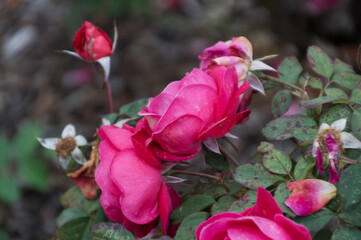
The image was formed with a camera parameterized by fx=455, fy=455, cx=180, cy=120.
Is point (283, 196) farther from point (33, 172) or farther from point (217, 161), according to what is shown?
point (33, 172)

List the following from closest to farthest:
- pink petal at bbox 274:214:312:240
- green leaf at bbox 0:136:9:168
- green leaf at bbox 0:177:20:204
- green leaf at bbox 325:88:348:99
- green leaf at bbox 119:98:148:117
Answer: pink petal at bbox 274:214:312:240 → green leaf at bbox 325:88:348:99 → green leaf at bbox 119:98:148:117 → green leaf at bbox 0:177:20:204 → green leaf at bbox 0:136:9:168

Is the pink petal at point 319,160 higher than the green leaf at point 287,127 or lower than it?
higher

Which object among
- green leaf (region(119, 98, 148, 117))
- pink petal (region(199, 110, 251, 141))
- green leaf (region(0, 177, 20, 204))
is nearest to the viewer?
pink petal (region(199, 110, 251, 141))

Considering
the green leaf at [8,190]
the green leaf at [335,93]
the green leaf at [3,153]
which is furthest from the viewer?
the green leaf at [3,153]

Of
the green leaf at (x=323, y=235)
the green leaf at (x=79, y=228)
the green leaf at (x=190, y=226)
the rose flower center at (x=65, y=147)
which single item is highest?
the green leaf at (x=190, y=226)

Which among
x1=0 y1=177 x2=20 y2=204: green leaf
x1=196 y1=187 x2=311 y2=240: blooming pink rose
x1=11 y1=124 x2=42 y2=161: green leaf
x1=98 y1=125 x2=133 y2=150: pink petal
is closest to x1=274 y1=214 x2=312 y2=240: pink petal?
x1=196 y1=187 x2=311 y2=240: blooming pink rose

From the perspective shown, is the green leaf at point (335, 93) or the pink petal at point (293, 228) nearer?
the pink petal at point (293, 228)

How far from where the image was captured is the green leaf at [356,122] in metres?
0.50

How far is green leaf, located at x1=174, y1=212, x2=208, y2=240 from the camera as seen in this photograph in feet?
1.68

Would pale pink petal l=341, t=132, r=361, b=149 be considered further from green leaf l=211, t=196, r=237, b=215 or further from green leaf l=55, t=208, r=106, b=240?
green leaf l=55, t=208, r=106, b=240

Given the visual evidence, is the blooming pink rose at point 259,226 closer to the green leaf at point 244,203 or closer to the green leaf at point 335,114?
the green leaf at point 244,203

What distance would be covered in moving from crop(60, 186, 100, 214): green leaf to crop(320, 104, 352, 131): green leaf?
0.34 m

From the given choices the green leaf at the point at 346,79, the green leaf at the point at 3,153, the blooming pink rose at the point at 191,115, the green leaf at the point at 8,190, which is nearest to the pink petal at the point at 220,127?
the blooming pink rose at the point at 191,115

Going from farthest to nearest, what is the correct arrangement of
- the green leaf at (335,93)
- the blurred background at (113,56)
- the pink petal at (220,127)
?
the blurred background at (113,56)
the green leaf at (335,93)
the pink petal at (220,127)
